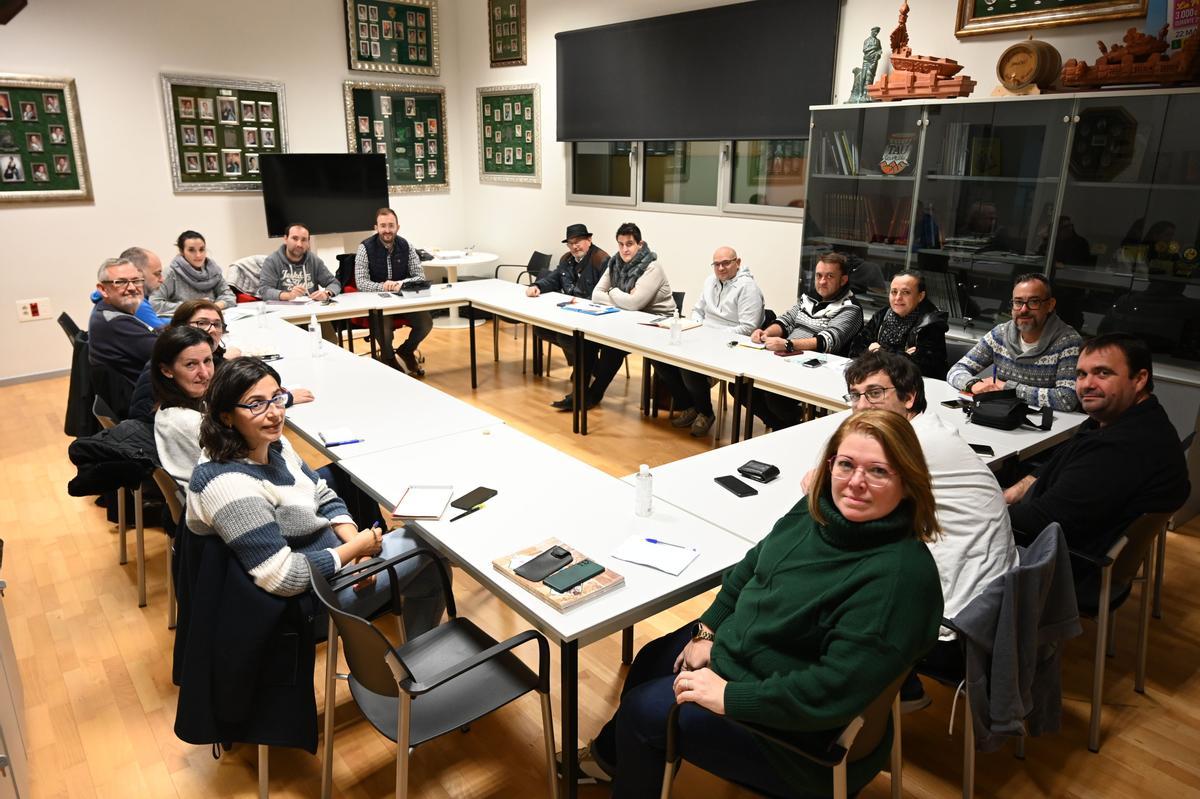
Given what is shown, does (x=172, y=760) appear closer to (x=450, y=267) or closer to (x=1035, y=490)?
(x=1035, y=490)

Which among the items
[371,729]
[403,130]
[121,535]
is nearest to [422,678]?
[371,729]

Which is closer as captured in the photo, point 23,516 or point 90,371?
point 90,371

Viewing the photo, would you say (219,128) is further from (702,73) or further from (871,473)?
(871,473)

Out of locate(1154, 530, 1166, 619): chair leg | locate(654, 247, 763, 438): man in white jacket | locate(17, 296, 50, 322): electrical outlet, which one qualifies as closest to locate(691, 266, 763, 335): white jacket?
locate(654, 247, 763, 438): man in white jacket

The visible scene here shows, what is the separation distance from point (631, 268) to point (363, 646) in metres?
4.25

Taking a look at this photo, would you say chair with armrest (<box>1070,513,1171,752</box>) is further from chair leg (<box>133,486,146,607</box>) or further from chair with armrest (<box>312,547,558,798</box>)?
chair leg (<box>133,486,146,607</box>)

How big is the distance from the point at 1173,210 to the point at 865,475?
344cm

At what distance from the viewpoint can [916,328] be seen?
4.12m

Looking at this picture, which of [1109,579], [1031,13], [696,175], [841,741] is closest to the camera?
[841,741]

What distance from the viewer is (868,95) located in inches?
194

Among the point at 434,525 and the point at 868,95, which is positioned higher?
the point at 868,95

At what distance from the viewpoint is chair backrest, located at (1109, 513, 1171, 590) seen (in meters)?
2.29

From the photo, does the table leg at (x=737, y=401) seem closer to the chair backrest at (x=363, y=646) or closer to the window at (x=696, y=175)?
the window at (x=696, y=175)

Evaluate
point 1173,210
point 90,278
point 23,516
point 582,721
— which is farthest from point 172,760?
point 90,278
